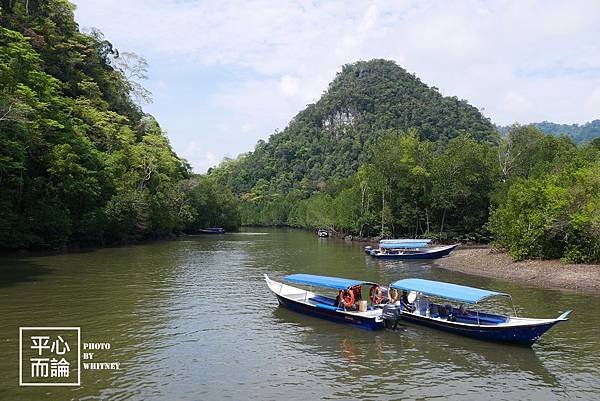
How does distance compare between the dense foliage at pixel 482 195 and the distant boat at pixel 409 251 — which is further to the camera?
the distant boat at pixel 409 251

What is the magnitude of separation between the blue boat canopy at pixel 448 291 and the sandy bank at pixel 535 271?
14.7 metres

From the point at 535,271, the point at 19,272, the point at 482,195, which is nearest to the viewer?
the point at 19,272

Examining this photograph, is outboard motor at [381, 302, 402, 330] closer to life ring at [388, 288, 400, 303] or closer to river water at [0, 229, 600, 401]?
river water at [0, 229, 600, 401]

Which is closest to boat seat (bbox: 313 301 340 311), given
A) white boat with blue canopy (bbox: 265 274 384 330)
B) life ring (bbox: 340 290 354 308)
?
white boat with blue canopy (bbox: 265 274 384 330)

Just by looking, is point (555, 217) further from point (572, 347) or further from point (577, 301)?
point (572, 347)

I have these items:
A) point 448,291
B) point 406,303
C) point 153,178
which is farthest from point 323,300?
point 153,178

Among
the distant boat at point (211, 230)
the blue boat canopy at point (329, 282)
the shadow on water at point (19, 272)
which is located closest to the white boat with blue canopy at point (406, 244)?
the blue boat canopy at point (329, 282)

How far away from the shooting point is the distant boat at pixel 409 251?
2312 inches

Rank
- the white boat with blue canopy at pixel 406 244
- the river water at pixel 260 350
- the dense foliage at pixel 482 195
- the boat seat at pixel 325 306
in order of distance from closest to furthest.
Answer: the river water at pixel 260 350 < the boat seat at pixel 325 306 < the dense foliage at pixel 482 195 < the white boat with blue canopy at pixel 406 244

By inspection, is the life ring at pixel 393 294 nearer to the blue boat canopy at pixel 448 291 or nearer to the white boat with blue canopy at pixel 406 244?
the blue boat canopy at pixel 448 291

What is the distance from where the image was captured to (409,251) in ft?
199

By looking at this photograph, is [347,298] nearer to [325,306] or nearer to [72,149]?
[325,306]

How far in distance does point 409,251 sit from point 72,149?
136ft

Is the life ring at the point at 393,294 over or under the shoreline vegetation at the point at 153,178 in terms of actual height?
under
